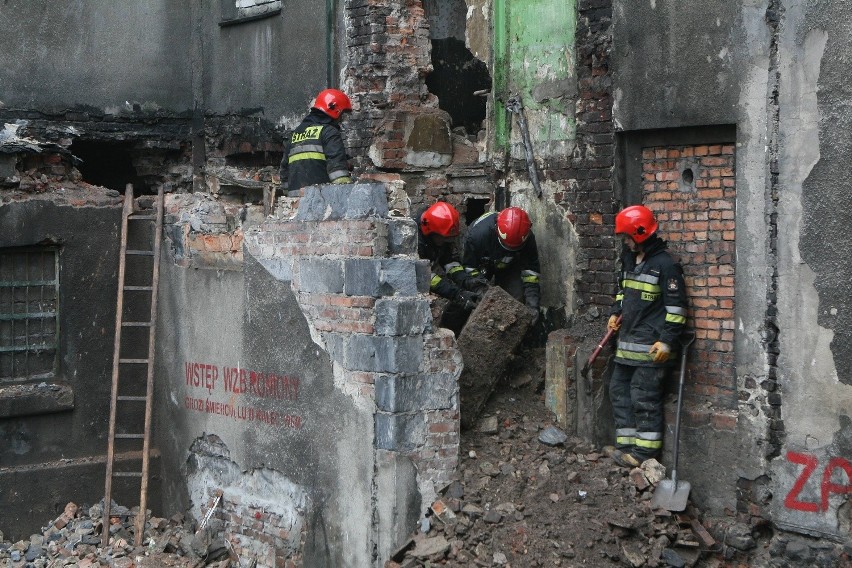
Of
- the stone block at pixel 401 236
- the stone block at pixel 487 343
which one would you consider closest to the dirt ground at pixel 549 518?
the stone block at pixel 487 343

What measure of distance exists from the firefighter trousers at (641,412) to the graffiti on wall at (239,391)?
2383mm

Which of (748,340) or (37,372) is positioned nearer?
(748,340)

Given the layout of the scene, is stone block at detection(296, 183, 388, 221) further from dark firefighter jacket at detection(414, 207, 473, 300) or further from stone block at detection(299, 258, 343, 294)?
dark firefighter jacket at detection(414, 207, 473, 300)

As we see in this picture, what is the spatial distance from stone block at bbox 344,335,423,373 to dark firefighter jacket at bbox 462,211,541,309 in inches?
92.4

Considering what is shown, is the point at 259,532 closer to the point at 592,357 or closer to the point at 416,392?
the point at 416,392

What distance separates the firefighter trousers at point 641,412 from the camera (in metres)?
8.38

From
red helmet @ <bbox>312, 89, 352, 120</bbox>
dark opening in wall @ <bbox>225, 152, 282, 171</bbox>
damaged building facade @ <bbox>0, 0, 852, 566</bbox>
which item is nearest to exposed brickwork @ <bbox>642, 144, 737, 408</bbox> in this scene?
damaged building facade @ <bbox>0, 0, 852, 566</bbox>

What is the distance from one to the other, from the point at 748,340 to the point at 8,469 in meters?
6.05

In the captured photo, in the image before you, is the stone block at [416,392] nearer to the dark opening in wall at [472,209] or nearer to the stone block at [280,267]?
the stone block at [280,267]

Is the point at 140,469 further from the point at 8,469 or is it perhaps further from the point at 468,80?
the point at 468,80

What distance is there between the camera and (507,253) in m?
9.87

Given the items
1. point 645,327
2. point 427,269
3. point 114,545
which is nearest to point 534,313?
point 645,327

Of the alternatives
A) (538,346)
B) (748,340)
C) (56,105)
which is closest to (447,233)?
(538,346)

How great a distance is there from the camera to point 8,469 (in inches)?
377
